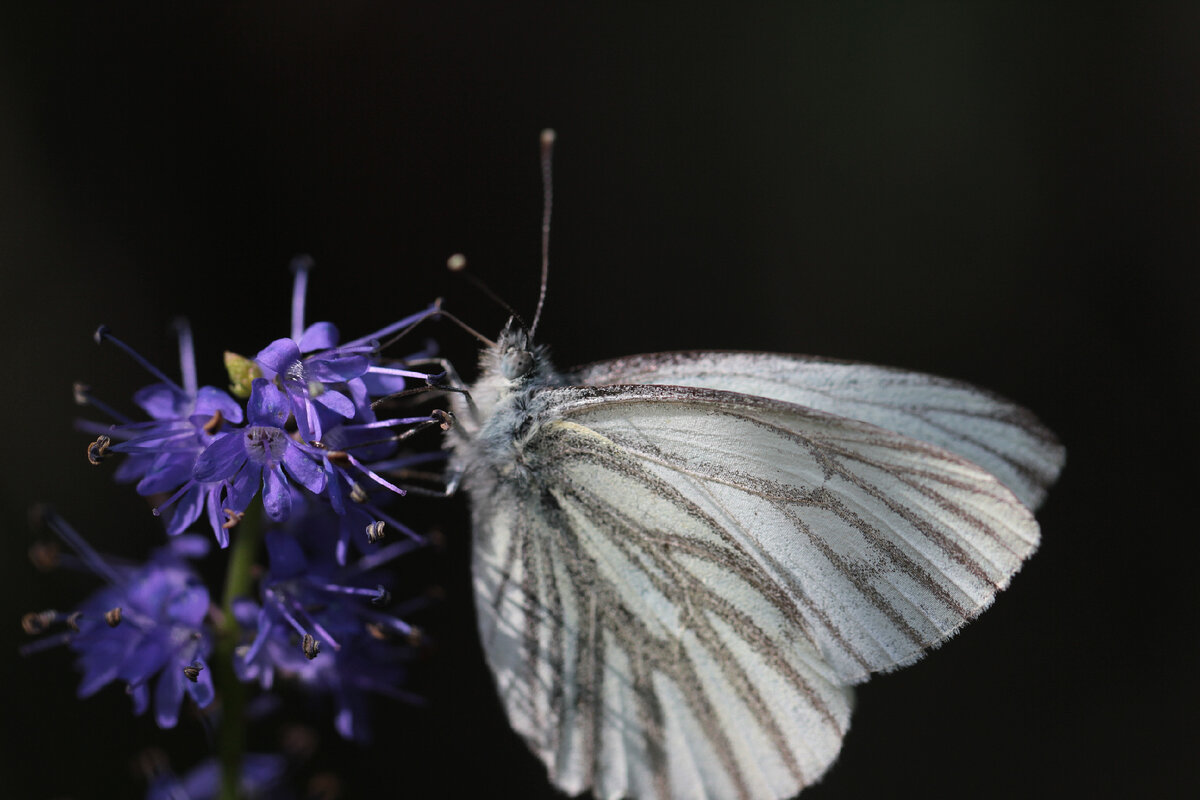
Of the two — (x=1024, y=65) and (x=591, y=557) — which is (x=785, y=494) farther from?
(x=1024, y=65)

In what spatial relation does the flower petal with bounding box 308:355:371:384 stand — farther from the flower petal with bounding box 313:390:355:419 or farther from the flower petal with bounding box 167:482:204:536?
the flower petal with bounding box 167:482:204:536

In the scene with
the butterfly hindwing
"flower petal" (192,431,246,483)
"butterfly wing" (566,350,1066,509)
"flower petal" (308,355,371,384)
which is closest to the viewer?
"flower petal" (192,431,246,483)

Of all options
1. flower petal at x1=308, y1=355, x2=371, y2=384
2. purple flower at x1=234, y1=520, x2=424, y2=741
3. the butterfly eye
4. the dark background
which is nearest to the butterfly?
the butterfly eye

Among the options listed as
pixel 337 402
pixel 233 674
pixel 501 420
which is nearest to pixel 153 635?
pixel 233 674

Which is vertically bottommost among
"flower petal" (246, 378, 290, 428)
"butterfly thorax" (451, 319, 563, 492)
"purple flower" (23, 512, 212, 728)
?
"purple flower" (23, 512, 212, 728)

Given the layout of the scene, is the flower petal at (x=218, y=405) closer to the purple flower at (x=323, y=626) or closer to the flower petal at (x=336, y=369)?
the flower petal at (x=336, y=369)

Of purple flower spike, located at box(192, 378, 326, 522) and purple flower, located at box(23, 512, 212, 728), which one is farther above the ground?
purple flower spike, located at box(192, 378, 326, 522)

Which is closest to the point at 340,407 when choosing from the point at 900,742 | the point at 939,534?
the point at 939,534

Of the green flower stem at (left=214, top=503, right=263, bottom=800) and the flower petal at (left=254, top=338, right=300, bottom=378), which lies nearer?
the flower petal at (left=254, top=338, right=300, bottom=378)
